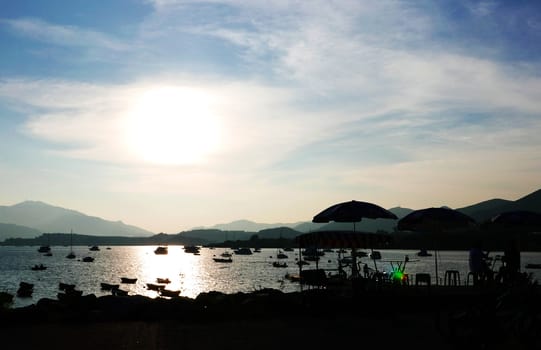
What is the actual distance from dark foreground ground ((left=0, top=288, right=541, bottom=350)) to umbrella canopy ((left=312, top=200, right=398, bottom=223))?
2.78m

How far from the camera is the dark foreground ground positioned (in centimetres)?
1141

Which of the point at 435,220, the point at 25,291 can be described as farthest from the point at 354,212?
the point at 25,291

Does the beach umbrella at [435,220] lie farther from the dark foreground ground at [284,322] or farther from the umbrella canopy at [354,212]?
the dark foreground ground at [284,322]

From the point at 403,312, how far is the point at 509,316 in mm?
7417

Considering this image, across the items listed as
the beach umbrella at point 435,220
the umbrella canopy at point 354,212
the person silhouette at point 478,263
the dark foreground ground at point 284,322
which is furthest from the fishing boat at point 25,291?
the person silhouette at point 478,263

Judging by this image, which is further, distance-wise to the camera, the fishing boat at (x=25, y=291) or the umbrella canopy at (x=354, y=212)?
the fishing boat at (x=25, y=291)

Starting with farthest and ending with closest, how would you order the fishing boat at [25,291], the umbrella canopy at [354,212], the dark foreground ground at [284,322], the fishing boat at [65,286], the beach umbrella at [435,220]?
the fishing boat at [25,291] → the fishing boat at [65,286] → the beach umbrella at [435,220] → the umbrella canopy at [354,212] → the dark foreground ground at [284,322]

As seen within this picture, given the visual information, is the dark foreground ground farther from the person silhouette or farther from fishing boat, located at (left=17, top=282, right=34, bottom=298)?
fishing boat, located at (left=17, top=282, right=34, bottom=298)

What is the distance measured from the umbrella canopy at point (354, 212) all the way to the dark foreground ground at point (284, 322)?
2.78 m

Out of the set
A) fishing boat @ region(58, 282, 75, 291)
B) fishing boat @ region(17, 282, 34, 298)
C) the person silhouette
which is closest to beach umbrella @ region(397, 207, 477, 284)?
the person silhouette

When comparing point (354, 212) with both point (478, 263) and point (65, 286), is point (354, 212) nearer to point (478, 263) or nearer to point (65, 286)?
point (478, 263)

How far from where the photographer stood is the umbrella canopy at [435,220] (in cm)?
2073

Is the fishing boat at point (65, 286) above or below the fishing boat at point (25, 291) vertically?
above

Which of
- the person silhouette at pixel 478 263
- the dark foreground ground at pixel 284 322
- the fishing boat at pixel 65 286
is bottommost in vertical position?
the fishing boat at pixel 65 286
